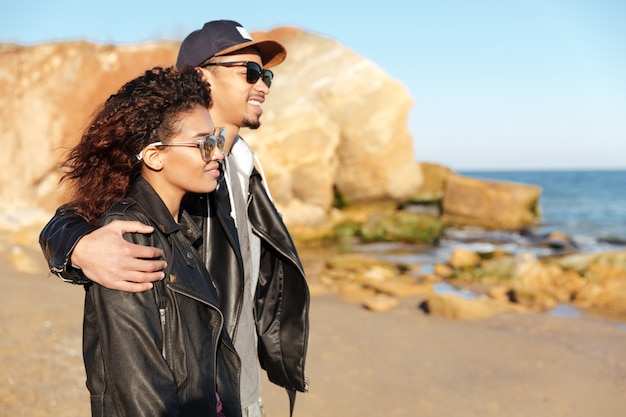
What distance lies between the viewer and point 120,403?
1.75 meters

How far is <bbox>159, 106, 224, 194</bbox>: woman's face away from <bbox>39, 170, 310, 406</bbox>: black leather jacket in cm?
39

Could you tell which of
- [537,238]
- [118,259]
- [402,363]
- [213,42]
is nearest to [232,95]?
[213,42]

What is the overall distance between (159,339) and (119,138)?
2.19 feet

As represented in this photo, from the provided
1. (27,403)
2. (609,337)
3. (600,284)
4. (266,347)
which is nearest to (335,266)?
(600,284)

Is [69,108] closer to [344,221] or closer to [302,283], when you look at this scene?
[344,221]

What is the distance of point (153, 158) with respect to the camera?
210 centimetres

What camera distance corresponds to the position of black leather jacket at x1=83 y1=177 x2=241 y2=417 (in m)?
1.73

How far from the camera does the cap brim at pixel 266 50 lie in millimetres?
2961

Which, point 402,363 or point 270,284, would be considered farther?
point 402,363

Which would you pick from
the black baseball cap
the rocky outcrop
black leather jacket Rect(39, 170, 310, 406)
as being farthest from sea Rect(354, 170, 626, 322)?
the black baseball cap

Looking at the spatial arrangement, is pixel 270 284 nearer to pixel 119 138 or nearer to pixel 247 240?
pixel 247 240

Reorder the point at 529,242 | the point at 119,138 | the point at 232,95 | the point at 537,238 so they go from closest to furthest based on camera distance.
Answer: the point at 119,138 < the point at 232,95 < the point at 529,242 < the point at 537,238

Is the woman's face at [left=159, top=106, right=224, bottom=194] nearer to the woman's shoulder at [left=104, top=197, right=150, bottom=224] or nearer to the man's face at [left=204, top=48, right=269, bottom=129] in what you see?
the woman's shoulder at [left=104, top=197, right=150, bottom=224]

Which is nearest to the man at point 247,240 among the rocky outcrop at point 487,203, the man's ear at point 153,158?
the man's ear at point 153,158
